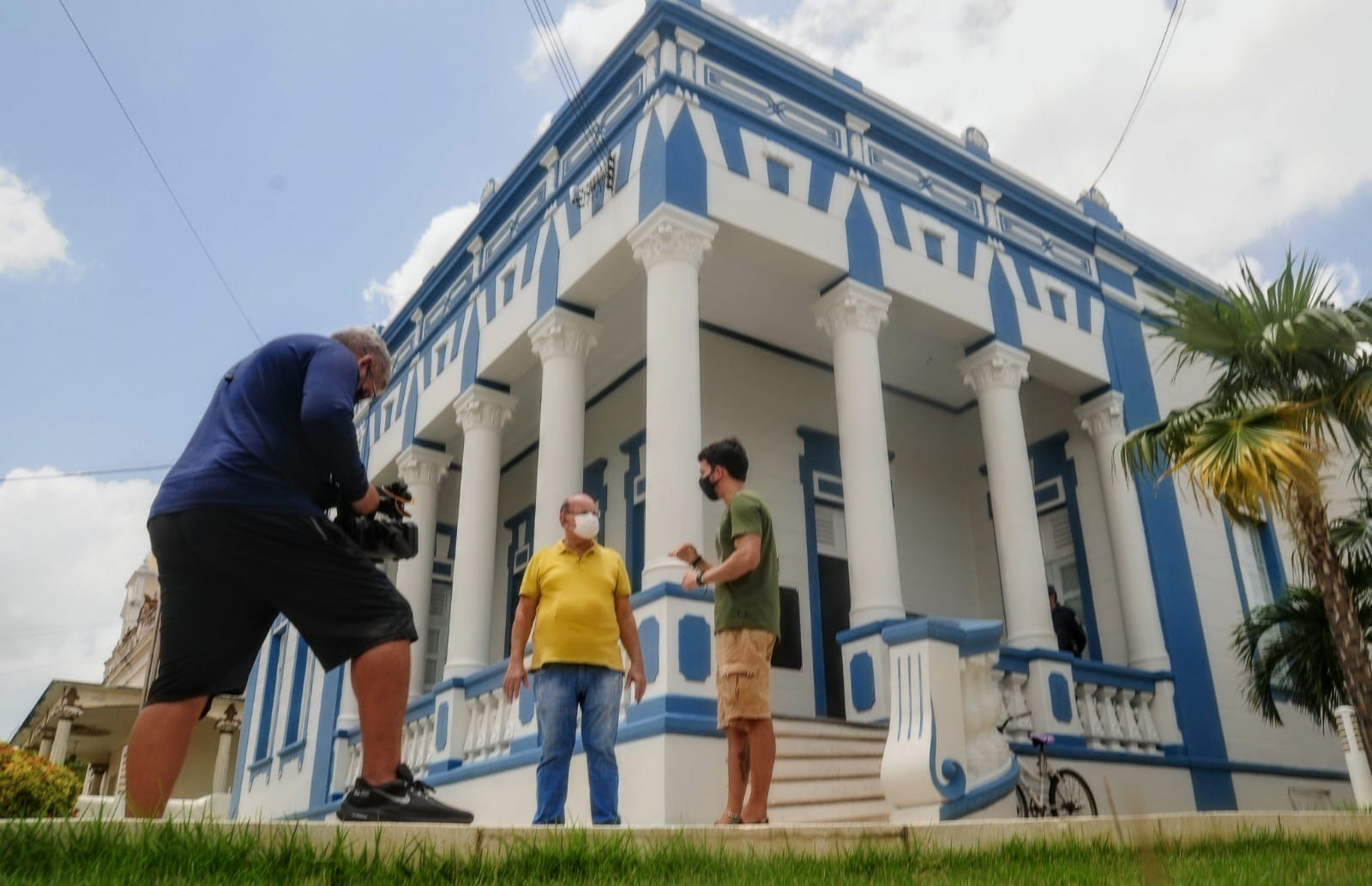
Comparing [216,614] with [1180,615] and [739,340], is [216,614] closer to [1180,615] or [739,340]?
[739,340]

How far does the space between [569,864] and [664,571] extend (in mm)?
5072

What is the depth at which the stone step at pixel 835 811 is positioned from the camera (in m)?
7.06

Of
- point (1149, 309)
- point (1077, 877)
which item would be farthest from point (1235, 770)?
point (1077, 877)

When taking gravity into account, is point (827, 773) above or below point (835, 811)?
above

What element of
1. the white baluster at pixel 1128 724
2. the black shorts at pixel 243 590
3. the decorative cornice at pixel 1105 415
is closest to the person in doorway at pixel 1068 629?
the white baluster at pixel 1128 724

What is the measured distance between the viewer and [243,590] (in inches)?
131

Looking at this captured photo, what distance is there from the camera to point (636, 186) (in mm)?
9281

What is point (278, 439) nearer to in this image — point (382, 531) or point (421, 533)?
point (382, 531)

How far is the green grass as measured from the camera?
2300 mm

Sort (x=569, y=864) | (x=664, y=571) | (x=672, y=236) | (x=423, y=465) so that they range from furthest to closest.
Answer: (x=423, y=465) < (x=672, y=236) < (x=664, y=571) < (x=569, y=864)

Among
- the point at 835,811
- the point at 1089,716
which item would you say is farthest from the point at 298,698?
the point at 1089,716

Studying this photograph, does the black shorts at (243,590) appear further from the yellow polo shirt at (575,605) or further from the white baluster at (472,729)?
the white baluster at (472,729)

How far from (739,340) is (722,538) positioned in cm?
773

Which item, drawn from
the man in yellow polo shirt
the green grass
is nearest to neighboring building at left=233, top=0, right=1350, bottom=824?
the man in yellow polo shirt
